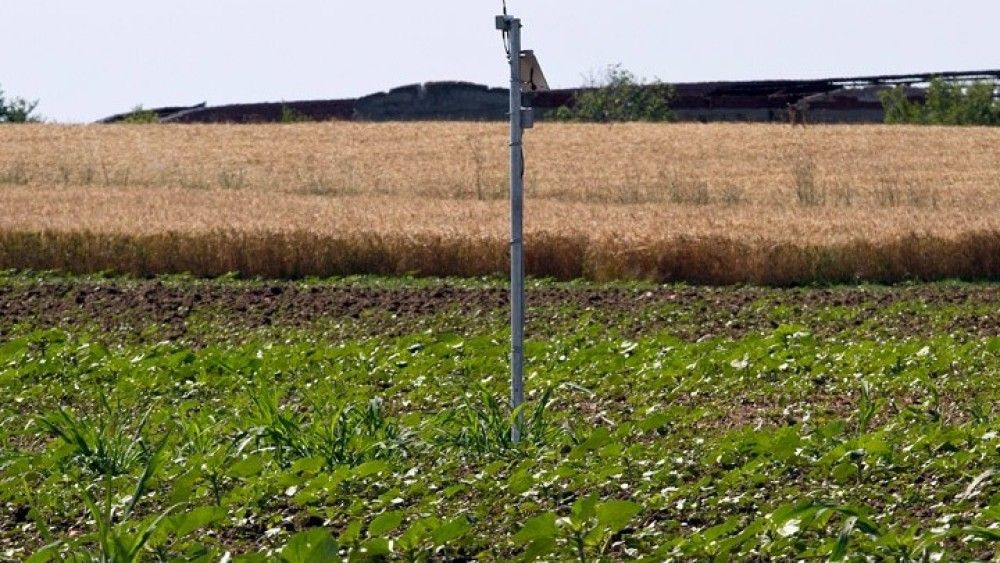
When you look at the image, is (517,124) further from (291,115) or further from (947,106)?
(947,106)

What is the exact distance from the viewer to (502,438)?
1004cm

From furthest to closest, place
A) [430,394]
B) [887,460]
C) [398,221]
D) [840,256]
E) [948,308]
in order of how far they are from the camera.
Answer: [398,221], [840,256], [948,308], [430,394], [887,460]

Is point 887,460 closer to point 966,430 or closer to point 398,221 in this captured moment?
point 966,430

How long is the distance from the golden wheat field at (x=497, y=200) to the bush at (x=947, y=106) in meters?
14.5

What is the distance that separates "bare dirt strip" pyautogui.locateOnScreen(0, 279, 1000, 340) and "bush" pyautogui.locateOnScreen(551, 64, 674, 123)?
154 ft

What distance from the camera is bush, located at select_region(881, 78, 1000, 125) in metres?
68.8

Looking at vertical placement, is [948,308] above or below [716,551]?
below

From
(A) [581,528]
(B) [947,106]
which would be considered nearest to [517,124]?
(A) [581,528]

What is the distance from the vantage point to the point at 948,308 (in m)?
21.4

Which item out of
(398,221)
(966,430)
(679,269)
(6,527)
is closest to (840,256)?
(679,269)

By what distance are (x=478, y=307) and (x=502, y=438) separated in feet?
39.4

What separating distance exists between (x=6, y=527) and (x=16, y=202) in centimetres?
2541

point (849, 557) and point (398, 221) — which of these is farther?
point (398, 221)

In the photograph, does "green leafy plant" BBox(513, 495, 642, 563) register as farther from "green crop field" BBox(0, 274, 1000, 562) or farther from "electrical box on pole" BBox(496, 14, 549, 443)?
"electrical box on pole" BBox(496, 14, 549, 443)
